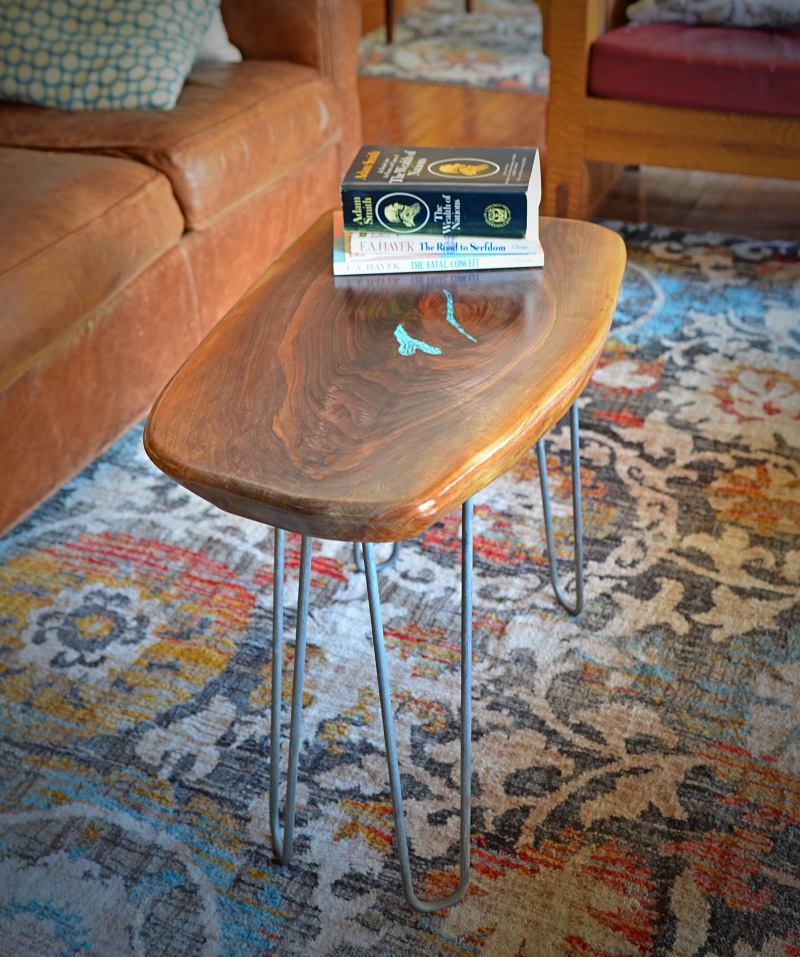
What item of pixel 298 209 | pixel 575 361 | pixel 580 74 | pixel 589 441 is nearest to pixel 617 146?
pixel 580 74

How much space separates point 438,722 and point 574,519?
1.01ft

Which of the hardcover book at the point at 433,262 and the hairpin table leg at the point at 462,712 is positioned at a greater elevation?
the hardcover book at the point at 433,262

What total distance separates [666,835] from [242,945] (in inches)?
18.0

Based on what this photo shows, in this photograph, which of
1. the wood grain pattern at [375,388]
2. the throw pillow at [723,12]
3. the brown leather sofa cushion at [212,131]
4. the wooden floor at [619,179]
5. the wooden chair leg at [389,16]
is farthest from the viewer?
the wooden chair leg at [389,16]

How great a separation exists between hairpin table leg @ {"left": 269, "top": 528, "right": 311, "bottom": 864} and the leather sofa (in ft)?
2.08

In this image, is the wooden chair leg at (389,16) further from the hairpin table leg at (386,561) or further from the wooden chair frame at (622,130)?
the hairpin table leg at (386,561)

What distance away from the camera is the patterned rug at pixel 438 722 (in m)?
1.02

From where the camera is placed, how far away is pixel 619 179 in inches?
106

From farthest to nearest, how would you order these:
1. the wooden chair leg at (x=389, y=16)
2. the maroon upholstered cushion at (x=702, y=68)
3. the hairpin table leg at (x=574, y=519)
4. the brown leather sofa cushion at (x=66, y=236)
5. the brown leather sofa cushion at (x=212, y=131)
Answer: the wooden chair leg at (x=389, y=16) < the maroon upholstered cushion at (x=702, y=68) < the brown leather sofa cushion at (x=212, y=131) < the brown leather sofa cushion at (x=66, y=236) < the hairpin table leg at (x=574, y=519)

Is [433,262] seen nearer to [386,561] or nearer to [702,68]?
[386,561]

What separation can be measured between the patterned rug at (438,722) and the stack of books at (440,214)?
50 cm

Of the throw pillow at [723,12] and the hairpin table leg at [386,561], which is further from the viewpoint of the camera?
the throw pillow at [723,12]

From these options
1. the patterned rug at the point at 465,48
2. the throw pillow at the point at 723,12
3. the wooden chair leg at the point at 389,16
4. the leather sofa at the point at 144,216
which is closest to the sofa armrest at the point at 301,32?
the leather sofa at the point at 144,216

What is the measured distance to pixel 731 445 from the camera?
66.0 inches
